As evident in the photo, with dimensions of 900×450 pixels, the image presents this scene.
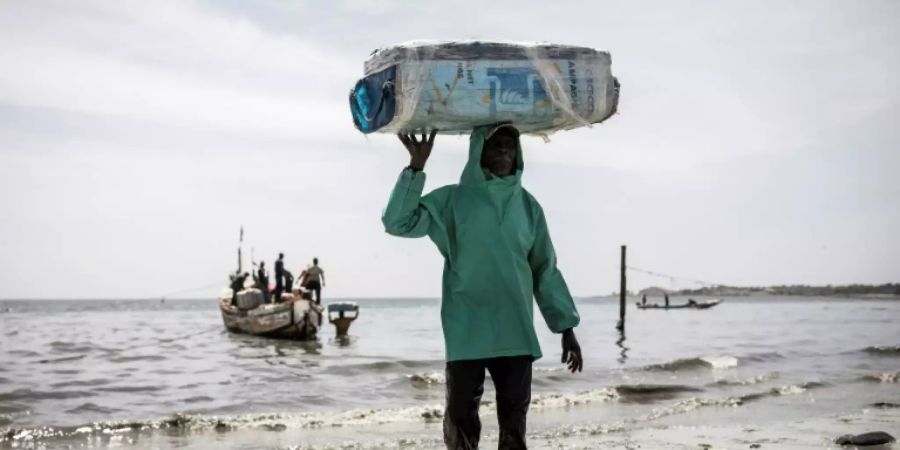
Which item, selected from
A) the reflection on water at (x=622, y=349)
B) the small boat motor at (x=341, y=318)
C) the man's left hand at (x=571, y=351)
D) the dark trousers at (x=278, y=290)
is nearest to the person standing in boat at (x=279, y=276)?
the dark trousers at (x=278, y=290)

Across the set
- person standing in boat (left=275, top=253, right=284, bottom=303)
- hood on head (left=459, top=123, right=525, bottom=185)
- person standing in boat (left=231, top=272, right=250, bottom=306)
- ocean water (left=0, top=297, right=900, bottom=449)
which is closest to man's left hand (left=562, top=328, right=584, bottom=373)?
hood on head (left=459, top=123, right=525, bottom=185)

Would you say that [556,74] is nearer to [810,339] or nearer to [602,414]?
[602,414]

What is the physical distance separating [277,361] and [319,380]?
15.7 ft

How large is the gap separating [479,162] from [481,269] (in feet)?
1.46

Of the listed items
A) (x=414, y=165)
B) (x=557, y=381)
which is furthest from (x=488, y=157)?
(x=557, y=381)

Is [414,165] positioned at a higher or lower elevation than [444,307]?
higher

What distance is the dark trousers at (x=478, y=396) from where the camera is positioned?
3562 millimetres

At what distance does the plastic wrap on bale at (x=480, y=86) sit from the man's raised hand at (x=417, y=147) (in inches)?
1.9

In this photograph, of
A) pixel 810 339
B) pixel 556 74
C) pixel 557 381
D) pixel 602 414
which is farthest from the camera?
pixel 810 339

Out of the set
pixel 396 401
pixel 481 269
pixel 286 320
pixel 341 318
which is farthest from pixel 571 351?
pixel 341 318

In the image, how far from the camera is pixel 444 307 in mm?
3623

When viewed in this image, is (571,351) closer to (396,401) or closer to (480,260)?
(480,260)

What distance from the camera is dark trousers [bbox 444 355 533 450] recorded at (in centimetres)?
356

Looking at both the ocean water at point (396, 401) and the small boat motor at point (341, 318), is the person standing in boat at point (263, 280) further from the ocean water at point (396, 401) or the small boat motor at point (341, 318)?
the ocean water at point (396, 401)
